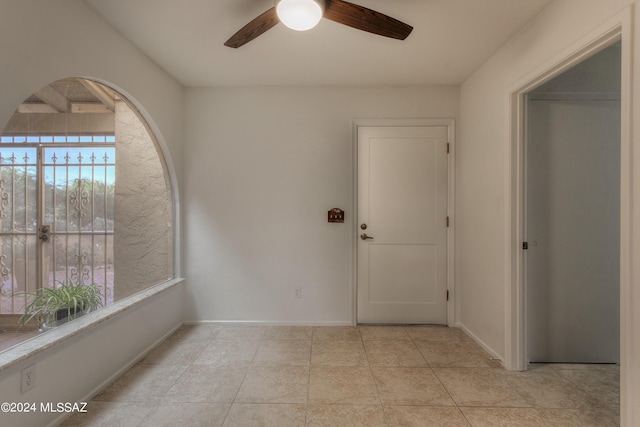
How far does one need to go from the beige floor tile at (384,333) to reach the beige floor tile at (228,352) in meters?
0.98

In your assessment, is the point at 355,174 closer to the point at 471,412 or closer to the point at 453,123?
the point at 453,123

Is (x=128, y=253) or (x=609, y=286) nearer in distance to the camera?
(x=609, y=286)

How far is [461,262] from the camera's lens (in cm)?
291

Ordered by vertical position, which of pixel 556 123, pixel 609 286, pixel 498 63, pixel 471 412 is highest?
pixel 498 63

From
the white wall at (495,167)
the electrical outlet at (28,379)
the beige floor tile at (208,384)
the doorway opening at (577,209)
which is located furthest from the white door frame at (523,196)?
the electrical outlet at (28,379)

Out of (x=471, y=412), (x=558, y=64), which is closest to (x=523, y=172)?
(x=558, y=64)

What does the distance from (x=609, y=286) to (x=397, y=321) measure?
5.44ft

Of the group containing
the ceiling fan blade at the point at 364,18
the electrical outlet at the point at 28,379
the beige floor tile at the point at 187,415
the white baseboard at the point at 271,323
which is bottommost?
the beige floor tile at the point at 187,415

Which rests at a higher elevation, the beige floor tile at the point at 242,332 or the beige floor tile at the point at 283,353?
the beige floor tile at the point at 242,332

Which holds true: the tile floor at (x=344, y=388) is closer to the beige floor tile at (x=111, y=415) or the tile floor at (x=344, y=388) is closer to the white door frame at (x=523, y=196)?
the beige floor tile at (x=111, y=415)

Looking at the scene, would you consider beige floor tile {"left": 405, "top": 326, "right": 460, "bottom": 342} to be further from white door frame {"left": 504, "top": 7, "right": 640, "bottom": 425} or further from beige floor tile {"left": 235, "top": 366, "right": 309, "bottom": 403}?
beige floor tile {"left": 235, "top": 366, "right": 309, "bottom": 403}

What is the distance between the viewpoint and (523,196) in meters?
2.10

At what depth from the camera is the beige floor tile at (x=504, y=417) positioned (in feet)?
5.29

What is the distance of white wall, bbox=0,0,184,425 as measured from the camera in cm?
138
